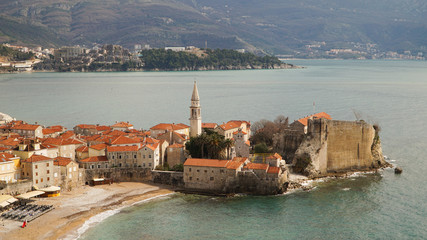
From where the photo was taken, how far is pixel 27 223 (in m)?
29.9

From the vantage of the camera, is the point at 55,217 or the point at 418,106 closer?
the point at 55,217

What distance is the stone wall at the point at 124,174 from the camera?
38.3 m

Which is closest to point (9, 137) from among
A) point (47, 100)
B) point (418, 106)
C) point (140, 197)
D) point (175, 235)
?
point (140, 197)

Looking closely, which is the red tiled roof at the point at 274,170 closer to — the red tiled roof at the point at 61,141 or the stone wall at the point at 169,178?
the stone wall at the point at 169,178

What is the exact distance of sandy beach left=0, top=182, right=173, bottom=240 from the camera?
2898 centimetres

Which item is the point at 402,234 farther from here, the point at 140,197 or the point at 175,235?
the point at 140,197

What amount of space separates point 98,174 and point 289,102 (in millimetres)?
→ 63686

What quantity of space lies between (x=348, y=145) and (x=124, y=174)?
1883cm

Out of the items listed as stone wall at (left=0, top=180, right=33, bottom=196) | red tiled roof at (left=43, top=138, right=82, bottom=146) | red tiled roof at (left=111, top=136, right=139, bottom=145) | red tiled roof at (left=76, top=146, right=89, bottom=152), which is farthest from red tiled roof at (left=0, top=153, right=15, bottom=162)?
red tiled roof at (left=111, top=136, right=139, bottom=145)

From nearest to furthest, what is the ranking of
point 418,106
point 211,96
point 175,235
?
point 175,235
point 418,106
point 211,96

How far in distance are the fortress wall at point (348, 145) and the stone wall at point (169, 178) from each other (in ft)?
41.6

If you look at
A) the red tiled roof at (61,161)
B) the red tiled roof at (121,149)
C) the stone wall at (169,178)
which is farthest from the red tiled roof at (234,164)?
the red tiled roof at (61,161)

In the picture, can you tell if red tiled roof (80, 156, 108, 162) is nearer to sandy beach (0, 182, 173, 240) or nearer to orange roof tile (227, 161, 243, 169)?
sandy beach (0, 182, 173, 240)

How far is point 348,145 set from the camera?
4341cm
